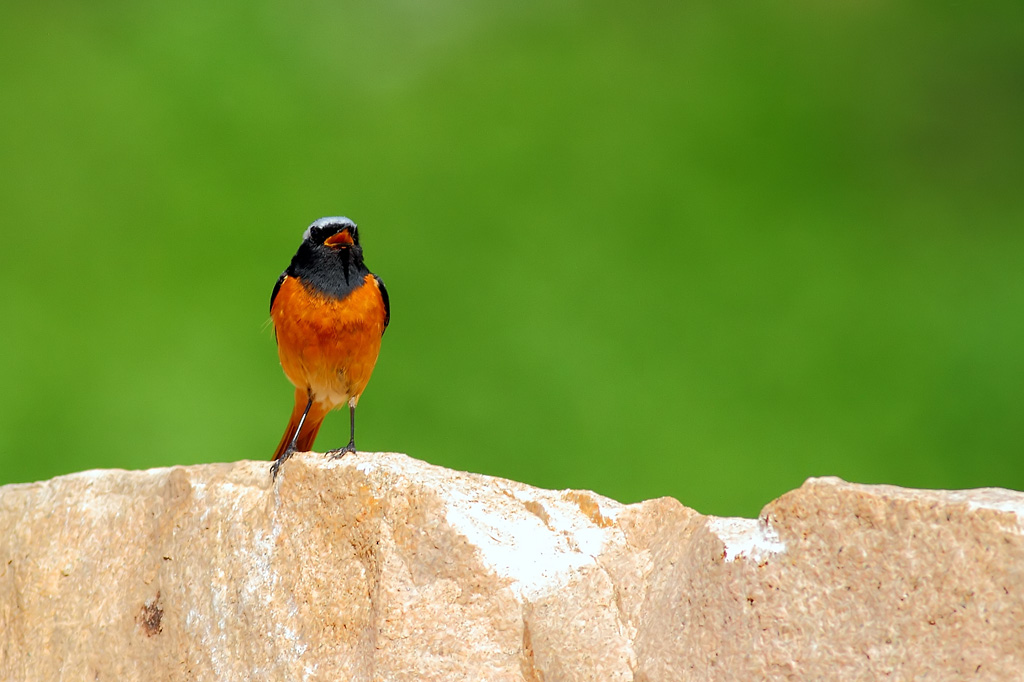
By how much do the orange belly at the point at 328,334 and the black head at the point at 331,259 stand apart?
1.7 inches

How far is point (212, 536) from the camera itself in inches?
143

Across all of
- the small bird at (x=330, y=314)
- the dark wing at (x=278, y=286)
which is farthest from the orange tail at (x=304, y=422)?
the dark wing at (x=278, y=286)

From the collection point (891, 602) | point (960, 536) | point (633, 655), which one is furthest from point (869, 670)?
point (633, 655)

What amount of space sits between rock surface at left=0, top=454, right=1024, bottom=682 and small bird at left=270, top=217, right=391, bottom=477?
0.88 m

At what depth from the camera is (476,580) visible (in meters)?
3.20

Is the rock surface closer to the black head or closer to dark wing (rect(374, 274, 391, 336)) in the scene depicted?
the black head

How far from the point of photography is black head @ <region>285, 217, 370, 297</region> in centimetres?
464

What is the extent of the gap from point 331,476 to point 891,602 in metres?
1.73

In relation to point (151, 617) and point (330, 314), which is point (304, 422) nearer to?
point (330, 314)

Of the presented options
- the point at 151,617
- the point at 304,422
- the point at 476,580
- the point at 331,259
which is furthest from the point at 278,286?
the point at 476,580

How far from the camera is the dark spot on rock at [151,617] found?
11.9 feet

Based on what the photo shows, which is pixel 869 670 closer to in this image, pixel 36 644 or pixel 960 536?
pixel 960 536

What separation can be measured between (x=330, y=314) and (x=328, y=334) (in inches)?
3.4

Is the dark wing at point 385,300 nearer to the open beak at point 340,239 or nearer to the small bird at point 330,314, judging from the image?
the small bird at point 330,314
